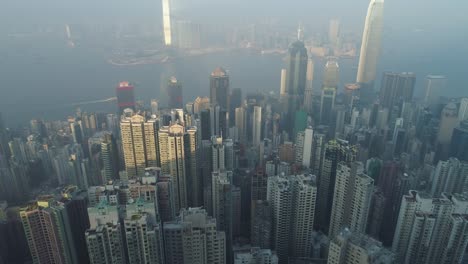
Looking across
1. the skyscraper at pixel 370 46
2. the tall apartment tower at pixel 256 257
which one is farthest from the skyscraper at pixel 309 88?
the tall apartment tower at pixel 256 257

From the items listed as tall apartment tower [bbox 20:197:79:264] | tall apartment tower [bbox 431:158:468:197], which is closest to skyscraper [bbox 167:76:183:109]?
tall apartment tower [bbox 20:197:79:264]

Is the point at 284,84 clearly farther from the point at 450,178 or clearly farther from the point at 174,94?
the point at 450,178

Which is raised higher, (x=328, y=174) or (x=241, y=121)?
(x=241, y=121)

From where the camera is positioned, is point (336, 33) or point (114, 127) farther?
point (336, 33)

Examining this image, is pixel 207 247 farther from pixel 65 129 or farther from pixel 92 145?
pixel 65 129

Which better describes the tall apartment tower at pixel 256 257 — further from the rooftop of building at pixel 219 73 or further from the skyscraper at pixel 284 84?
the skyscraper at pixel 284 84

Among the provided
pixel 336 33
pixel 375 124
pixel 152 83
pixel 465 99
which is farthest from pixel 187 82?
pixel 465 99

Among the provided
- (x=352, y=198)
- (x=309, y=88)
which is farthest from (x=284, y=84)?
(x=352, y=198)
